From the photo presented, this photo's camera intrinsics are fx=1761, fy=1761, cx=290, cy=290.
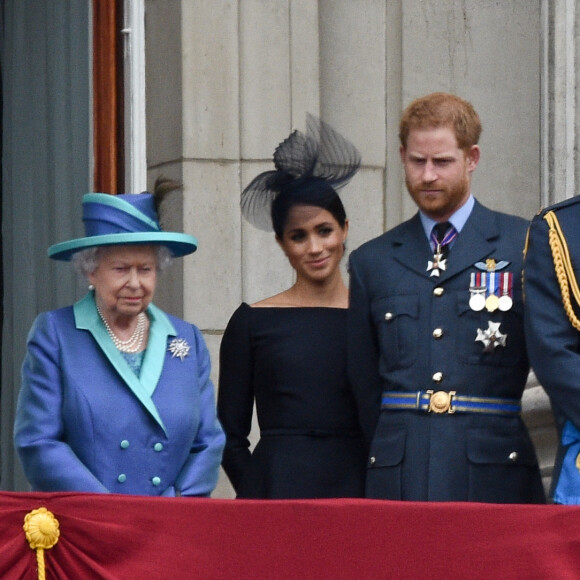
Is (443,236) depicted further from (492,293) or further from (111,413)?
(111,413)

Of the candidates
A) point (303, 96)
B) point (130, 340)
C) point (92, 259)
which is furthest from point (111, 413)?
point (303, 96)

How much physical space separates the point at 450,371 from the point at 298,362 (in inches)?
25.2

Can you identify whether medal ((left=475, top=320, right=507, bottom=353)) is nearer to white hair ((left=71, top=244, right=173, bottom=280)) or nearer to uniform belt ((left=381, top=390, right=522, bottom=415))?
uniform belt ((left=381, top=390, right=522, bottom=415))

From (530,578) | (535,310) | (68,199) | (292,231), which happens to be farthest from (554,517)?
(68,199)

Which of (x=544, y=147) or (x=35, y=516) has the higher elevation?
(x=544, y=147)

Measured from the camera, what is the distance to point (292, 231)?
523cm

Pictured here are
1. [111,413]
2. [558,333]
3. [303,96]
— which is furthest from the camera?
[303,96]

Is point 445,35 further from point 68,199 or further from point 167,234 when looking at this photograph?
point 167,234

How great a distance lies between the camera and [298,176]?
5.34 m

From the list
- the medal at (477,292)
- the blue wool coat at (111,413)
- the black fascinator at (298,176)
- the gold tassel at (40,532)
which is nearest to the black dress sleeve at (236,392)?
the black fascinator at (298,176)

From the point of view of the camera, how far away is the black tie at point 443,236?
4824 mm

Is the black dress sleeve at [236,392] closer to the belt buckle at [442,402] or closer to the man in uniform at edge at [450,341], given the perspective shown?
the man in uniform at edge at [450,341]

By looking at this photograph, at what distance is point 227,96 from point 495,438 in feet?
7.84

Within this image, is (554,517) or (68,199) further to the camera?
(68,199)
